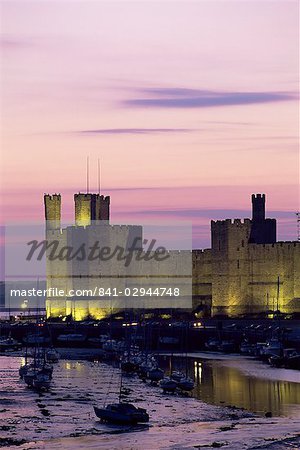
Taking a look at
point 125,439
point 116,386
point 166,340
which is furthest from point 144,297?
point 125,439

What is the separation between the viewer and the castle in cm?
7400

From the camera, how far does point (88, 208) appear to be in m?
81.1

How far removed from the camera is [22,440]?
38.4m

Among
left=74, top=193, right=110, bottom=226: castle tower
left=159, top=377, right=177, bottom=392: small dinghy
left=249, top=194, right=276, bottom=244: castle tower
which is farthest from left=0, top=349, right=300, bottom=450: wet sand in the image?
Result: left=74, top=193, right=110, bottom=226: castle tower

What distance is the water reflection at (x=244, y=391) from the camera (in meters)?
45.7

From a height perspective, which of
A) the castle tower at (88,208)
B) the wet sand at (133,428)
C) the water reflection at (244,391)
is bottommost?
the wet sand at (133,428)

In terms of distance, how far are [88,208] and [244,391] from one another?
107 feet

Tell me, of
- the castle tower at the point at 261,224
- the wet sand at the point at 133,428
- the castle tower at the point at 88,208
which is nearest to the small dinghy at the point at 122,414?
the wet sand at the point at 133,428

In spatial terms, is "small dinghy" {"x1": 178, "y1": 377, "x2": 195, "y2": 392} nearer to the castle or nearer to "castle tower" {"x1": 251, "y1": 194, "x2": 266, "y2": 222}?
the castle

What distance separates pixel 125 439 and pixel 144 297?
40910mm

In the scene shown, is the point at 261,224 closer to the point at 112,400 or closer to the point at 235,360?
the point at 235,360

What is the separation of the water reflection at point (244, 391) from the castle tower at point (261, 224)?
65.6 ft

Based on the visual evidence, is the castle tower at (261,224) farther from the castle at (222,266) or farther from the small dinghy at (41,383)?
the small dinghy at (41,383)

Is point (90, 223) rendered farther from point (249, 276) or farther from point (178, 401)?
point (178, 401)
